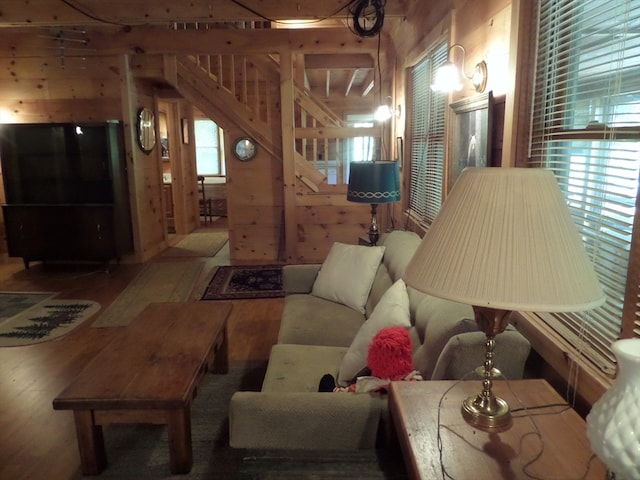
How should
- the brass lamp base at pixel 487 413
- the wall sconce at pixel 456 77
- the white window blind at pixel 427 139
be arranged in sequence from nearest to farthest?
1. the brass lamp base at pixel 487 413
2. the wall sconce at pixel 456 77
3. the white window blind at pixel 427 139

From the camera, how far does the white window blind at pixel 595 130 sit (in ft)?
3.95

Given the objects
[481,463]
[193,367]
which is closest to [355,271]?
[193,367]

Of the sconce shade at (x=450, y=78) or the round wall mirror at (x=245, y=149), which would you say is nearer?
the sconce shade at (x=450, y=78)

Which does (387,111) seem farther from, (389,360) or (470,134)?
(389,360)

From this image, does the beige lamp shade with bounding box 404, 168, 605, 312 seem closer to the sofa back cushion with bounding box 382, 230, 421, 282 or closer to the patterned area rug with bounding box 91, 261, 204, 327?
the sofa back cushion with bounding box 382, 230, 421, 282

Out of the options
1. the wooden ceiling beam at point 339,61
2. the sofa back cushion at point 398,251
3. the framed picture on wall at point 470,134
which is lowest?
the sofa back cushion at point 398,251

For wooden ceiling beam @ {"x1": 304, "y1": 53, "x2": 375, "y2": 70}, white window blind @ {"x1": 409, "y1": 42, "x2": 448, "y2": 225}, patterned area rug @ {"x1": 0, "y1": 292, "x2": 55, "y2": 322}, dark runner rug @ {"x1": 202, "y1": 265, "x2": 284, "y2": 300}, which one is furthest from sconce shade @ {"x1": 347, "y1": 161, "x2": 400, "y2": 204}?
patterned area rug @ {"x1": 0, "y1": 292, "x2": 55, "y2": 322}

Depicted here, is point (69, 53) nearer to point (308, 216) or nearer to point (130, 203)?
point (130, 203)

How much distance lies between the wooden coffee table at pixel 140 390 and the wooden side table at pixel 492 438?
980 mm

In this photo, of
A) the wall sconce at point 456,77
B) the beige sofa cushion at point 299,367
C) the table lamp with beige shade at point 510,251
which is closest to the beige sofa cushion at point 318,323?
the beige sofa cushion at point 299,367

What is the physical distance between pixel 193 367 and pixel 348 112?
749 cm

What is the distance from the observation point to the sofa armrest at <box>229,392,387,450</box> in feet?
4.88

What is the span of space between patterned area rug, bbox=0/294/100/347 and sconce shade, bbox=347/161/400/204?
2.49 metres

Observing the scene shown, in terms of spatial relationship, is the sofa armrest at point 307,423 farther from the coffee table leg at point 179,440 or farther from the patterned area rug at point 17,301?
the patterned area rug at point 17,301
